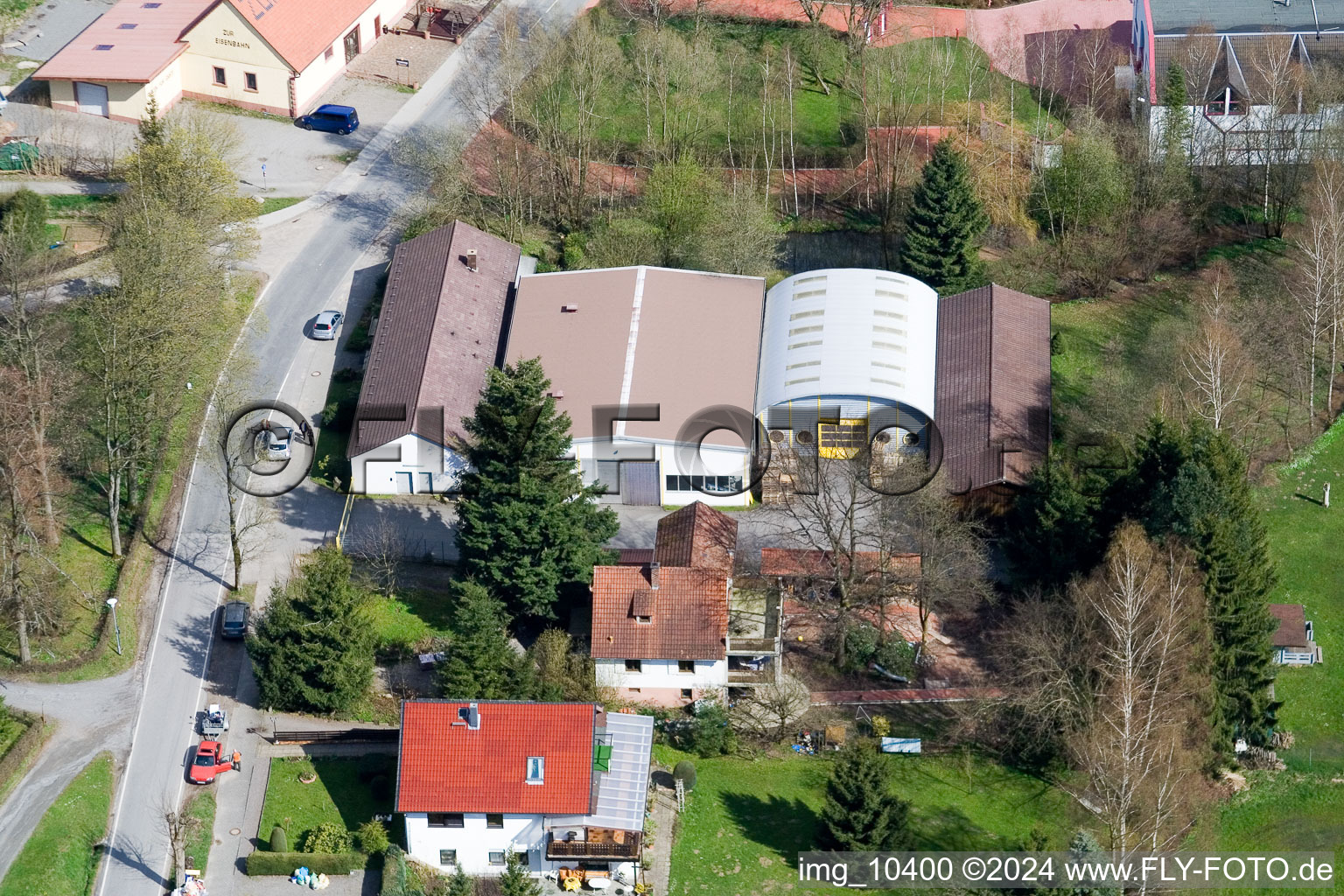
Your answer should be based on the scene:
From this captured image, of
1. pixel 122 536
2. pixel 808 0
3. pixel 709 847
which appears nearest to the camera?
pixel 709 847

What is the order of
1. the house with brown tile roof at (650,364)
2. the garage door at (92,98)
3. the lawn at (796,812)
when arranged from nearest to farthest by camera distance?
the lawn at (796,812), the house with brown tile roof at (650,364), the garage door at (92,98)

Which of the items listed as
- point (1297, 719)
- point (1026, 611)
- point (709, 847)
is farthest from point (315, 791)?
point (1297, 719)

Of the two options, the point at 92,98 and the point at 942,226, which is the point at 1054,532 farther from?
the point at 92,98

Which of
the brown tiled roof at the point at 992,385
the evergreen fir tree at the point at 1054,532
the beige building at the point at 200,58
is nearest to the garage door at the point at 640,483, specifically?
the brown tiled roof at the point at 992,385

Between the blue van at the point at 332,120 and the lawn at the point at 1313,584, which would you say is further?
the blue van at the point at 332,120

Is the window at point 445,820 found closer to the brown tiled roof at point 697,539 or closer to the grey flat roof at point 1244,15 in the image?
the brown tiled roof at point 697,539

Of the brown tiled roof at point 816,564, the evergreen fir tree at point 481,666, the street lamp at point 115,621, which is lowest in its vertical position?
the evergreen fir tree at point 481,666

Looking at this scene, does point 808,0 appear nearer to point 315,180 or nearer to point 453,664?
point 315,180

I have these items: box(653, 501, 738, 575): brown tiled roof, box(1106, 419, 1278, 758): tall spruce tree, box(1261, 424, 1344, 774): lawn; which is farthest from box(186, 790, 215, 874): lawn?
box(1261, 424, 1344, 774): lawn
